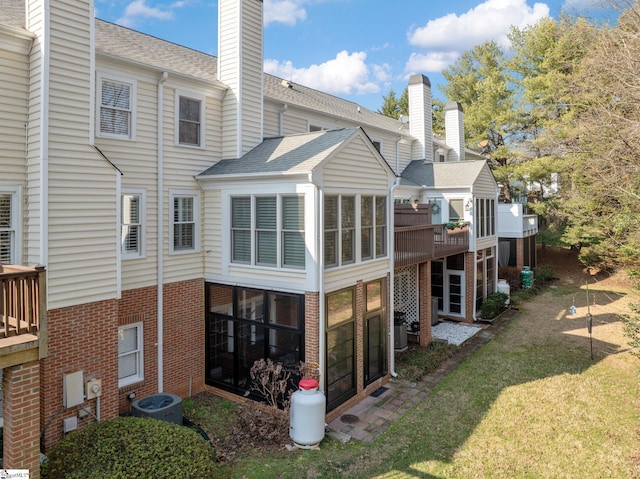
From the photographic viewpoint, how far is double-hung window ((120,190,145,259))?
9141 mm

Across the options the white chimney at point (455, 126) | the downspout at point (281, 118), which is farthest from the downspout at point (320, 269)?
the white chimney at point (455, 126)

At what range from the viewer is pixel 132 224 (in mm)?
9203

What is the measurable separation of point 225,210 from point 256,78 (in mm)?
3960

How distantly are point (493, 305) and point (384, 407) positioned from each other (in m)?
9.56

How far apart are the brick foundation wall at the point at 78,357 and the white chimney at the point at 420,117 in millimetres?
17039

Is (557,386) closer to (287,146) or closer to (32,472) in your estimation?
(287,146)

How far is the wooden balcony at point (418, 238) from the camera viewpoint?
12695 millimetres

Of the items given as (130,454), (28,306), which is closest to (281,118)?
(28,306)

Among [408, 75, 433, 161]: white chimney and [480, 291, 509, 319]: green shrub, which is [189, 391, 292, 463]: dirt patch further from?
[408, 75, 433, 161]: white chimney

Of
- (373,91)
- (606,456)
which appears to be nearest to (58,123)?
(606,456)

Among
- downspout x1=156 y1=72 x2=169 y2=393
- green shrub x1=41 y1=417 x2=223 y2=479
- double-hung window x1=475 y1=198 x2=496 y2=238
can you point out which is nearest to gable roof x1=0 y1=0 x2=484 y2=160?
downspout x1=156 y1=72 x2=169 y2=393

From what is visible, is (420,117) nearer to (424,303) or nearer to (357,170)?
(424,303)

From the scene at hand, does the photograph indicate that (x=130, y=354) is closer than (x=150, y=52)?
Yes

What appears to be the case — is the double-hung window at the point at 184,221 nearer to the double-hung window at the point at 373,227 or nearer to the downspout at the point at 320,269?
the downspout at the point at 320,269
